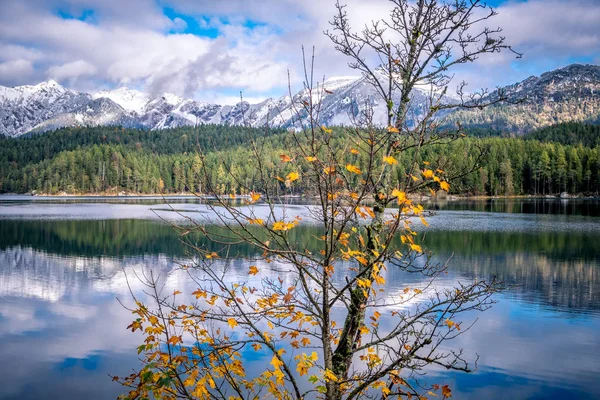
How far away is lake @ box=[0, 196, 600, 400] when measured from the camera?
10.8 meters

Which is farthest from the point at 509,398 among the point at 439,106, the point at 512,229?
the point at 512,229

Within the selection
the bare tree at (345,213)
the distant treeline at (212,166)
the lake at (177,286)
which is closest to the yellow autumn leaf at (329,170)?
the bare tree at (345,213)

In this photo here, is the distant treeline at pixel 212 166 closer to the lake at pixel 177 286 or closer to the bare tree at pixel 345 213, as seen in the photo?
the lake at pixel 177 286

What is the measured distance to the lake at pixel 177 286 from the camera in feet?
35.4

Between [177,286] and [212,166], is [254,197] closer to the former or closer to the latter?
[177,286]

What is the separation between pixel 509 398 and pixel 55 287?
1802 cm

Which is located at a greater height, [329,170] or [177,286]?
[329,170]

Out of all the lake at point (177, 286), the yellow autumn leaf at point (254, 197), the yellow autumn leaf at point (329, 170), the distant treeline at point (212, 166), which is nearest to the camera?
the yellow autumn leaf at point (329, 170)

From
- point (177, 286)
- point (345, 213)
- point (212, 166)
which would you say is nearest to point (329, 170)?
point (345, 213)

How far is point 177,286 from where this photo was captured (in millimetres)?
18875

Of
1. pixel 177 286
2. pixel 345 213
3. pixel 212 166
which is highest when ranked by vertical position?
pixel 212 166

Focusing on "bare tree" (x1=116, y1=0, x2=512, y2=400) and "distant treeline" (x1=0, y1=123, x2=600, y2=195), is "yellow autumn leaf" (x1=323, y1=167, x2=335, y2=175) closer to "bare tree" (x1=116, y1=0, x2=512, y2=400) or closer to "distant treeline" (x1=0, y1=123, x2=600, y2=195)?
"bare tree" (x1=116, y1=0, x2=512, y2=400)

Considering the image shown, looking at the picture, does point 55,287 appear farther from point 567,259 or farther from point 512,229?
point 512,229

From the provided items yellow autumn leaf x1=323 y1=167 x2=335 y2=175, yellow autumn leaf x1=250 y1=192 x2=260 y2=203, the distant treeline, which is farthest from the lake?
the distant treeline
